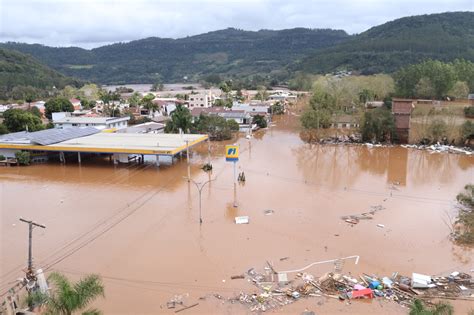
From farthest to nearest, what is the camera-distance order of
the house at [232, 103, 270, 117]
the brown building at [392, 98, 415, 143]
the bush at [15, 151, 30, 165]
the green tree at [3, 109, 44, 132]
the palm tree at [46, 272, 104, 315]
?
the house at [232, 103, 270, 117]
the green tree at [3, 109, 44, 132]
the brown building at [392, 98, 415, 143]
the bush at [15, 151, 30, 165]
the palm tree at [46, 272, 104, 315]

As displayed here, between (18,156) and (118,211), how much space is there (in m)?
13.7

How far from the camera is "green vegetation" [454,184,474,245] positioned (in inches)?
611

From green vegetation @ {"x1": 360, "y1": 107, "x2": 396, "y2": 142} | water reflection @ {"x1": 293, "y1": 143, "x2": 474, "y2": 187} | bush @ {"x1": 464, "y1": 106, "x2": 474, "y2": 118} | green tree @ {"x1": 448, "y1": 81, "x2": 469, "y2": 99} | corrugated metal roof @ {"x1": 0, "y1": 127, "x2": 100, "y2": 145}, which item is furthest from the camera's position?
green tree @ {"x1": 448, "y1": 81, "x2": 469, "y2": 99}

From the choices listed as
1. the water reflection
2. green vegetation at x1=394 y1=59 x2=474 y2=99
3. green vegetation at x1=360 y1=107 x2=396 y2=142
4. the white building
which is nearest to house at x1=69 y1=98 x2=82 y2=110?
the white building

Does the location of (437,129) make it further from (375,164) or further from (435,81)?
(435,81)

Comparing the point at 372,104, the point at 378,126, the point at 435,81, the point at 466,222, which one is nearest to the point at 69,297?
the point at 466,222

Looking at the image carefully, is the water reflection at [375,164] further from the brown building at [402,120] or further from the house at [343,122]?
the house at [343,122]

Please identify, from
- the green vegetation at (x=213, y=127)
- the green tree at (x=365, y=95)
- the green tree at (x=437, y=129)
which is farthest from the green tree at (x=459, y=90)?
the green vegetation at (x=213, y=127)

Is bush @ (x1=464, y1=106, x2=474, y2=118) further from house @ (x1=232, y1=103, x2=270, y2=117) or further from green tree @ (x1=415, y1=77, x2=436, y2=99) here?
house @ (x1=232, y1=103, x2=270, y2=117)

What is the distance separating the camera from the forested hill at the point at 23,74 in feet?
259

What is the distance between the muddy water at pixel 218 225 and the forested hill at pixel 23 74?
201 feet

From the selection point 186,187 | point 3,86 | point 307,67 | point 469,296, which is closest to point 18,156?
point 186,187

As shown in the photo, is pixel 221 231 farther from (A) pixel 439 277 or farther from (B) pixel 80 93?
(B) pixel 80 93

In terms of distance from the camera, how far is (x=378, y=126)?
35.5 metres
